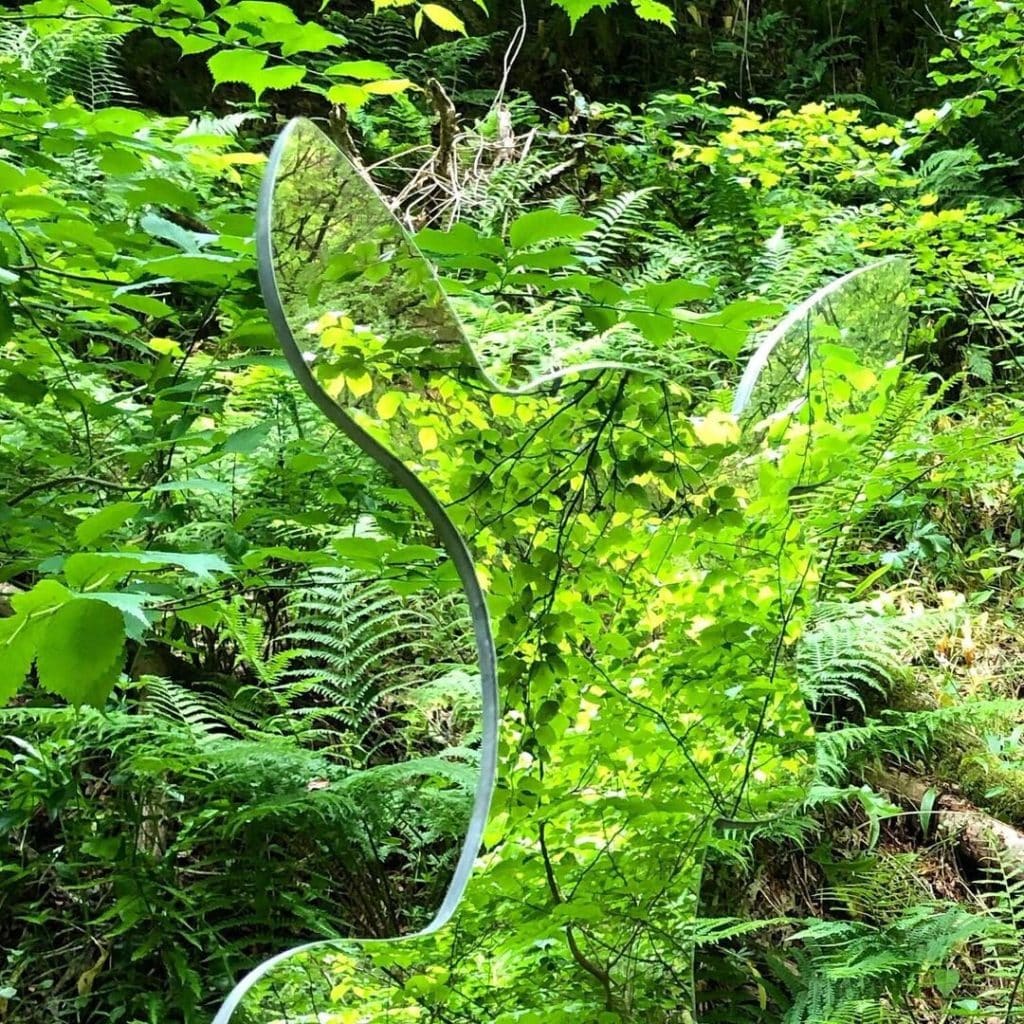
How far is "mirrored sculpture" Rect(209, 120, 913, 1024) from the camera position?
47 centimetres

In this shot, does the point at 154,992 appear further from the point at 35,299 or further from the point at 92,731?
the point at 35,299

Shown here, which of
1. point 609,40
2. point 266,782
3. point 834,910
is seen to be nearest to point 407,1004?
point 266,782

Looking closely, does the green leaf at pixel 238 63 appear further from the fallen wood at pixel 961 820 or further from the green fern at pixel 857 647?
the fallen wood at pixel 961 820

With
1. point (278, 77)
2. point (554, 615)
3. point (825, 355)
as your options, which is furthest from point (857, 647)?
point (278, 77)

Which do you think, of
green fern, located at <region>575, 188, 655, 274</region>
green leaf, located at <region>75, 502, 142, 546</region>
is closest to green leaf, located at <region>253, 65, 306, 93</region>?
green leaf, located at <region>75, 502, 142, 546</region>

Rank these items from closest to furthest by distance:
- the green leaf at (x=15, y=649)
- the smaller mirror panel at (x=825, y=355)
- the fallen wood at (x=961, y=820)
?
1. the green leaf at (x=15, y=649)
2. the smaller mirror panel at (x=825, y=355)
3. the fallen wood at (x=961, y=820)

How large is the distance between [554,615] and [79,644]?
304mm

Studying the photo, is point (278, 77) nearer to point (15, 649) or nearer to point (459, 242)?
point (459, 242)

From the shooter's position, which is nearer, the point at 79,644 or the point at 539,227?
the point at 79,644

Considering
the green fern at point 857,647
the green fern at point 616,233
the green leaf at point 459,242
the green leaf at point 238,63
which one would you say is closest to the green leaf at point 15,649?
the green leaf at point 459,242

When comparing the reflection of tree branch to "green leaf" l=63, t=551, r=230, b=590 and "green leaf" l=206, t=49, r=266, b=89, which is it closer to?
"green leaf" l=63, t=551, r=230, b=590

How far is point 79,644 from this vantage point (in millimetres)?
444

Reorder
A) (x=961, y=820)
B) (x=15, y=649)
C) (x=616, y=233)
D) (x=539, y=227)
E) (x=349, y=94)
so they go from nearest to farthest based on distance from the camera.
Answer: (x=15, y=649)
(x=539, y=227)
(x=349, y=94)
(x=961, y=820)
(x=616, y=233)

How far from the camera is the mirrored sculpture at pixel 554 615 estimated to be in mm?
470
